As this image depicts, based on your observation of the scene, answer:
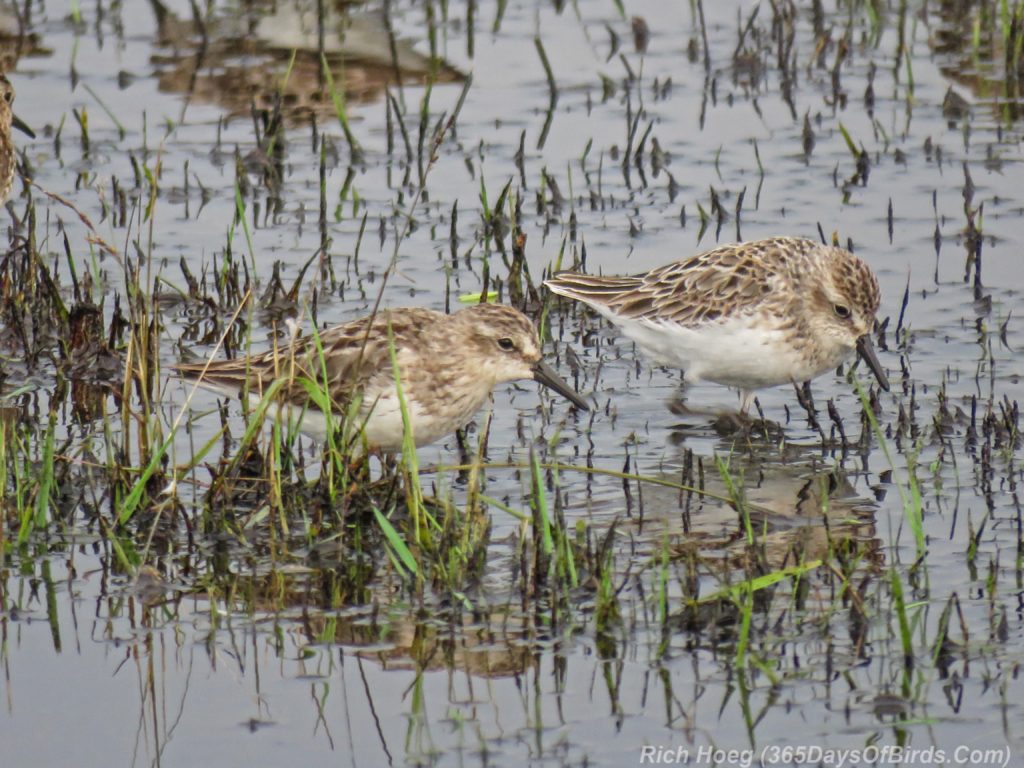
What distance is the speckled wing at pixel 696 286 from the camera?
852cm

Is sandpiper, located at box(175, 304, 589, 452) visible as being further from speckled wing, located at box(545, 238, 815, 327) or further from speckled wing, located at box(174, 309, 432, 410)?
speckled wing, located at box(545, 238, 815, 327)

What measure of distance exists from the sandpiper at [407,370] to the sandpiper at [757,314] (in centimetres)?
100

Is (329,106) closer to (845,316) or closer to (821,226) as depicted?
(821,226)

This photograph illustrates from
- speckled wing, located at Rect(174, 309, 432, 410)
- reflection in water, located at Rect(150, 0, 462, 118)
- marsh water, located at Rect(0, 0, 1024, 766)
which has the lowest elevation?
marsh water, located at Rect(0, 0, 1024, 766)

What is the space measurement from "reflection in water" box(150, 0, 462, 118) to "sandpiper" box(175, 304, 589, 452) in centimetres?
475

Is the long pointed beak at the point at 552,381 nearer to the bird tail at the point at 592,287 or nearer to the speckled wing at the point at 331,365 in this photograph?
the speckled wing at the point at 331,365

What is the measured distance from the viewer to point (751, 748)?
5129 mm

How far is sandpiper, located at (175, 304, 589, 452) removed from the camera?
7.22 meters

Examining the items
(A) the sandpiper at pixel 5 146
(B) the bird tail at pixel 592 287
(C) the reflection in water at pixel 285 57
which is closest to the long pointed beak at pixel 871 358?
(B) the bird tail at pixel 592 287

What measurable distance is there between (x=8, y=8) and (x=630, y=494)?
9090 mm

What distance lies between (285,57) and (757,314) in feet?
20.5

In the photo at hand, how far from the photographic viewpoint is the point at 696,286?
28.4 ft

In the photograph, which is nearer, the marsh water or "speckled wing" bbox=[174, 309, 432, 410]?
the marsh water

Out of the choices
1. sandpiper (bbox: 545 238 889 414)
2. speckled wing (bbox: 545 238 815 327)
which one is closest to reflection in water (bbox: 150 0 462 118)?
speckled wing (bbox: 545 238 815 327)
